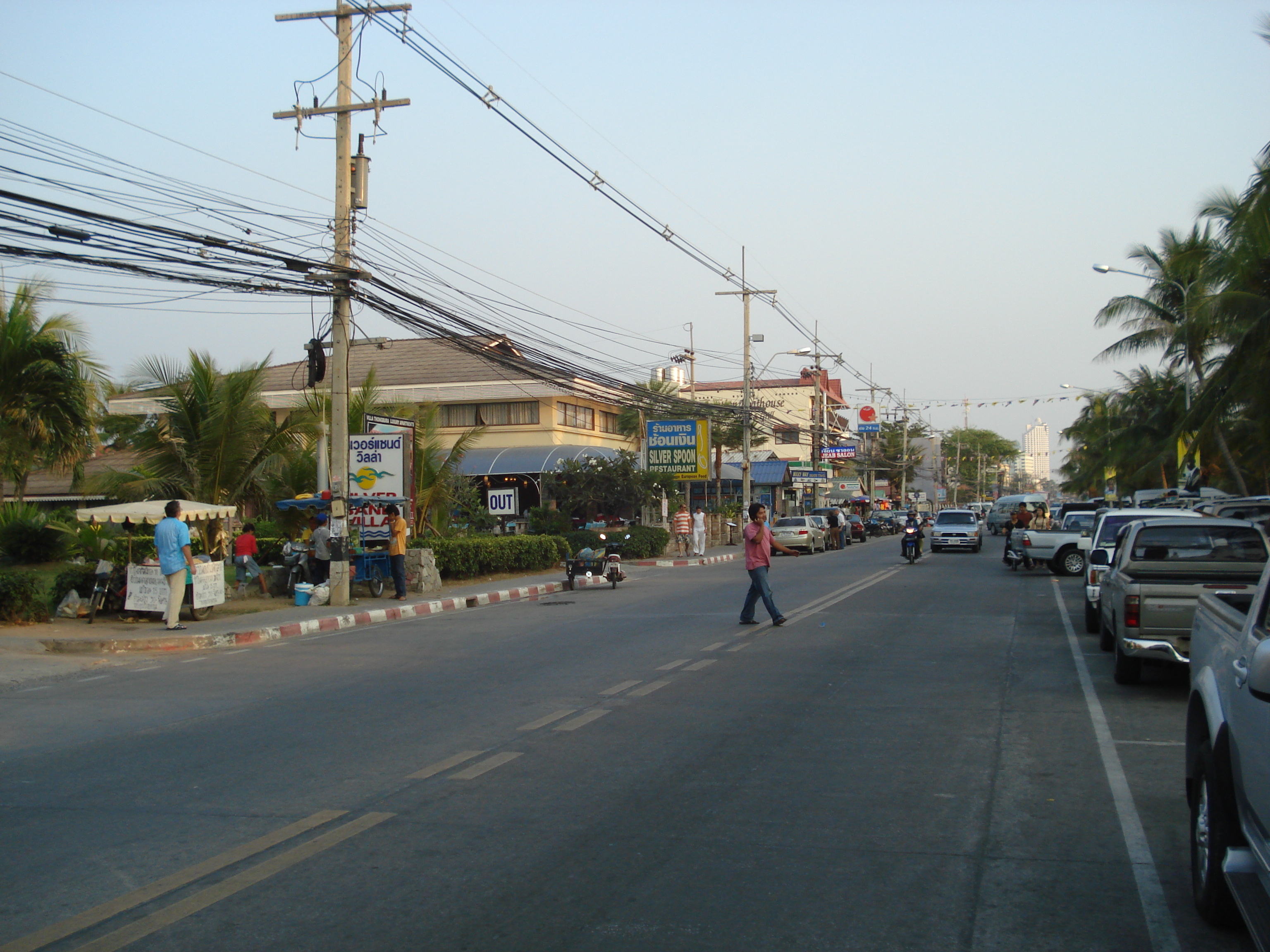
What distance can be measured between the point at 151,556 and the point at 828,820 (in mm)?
15359

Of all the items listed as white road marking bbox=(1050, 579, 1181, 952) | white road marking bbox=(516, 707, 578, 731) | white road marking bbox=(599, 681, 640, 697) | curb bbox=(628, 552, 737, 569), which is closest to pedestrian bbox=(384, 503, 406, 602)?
white road marking bbox=(599, 681, 640, 697)

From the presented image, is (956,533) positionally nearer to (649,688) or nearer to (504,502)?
(504,502)

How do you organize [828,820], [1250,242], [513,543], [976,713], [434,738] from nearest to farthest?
1. [828,820]
2. [434,738]
3. [976,713]
4. [1250,242]
5. [513,543]

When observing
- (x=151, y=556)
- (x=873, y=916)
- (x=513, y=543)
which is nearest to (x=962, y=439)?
(x=513, y=543)

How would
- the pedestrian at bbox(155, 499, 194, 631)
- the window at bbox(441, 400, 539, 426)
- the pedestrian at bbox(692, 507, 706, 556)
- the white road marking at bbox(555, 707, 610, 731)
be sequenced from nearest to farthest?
the white road marking at bbox(555, 707, 610, 731)
the pedestrian at bbox(155, 499, 194, 631)
the pedestrian at bbox(692, 507, 706, 556)
the window at bbox(441, 400, 539, 426)

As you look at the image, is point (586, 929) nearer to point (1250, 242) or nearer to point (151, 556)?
point (151, 556)

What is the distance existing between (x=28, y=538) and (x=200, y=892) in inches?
1129

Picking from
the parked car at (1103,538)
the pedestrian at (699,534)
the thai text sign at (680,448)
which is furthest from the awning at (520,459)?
the parked car at (1103,538)

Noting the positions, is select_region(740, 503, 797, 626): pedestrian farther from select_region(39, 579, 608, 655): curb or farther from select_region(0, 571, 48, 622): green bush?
select_region(0, 571, 48, 622): green bush

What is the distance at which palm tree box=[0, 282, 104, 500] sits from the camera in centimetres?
1873

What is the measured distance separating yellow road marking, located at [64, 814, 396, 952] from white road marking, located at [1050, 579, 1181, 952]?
155 inches

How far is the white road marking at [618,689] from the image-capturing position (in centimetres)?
1027

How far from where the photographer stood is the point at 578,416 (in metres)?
47.4

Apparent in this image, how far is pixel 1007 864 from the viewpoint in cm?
532
